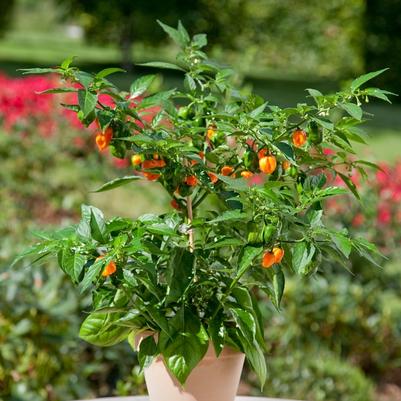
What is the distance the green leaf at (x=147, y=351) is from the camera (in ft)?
5.34

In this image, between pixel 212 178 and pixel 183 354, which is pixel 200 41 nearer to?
pixel 212 178

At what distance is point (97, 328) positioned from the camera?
1.67 meters

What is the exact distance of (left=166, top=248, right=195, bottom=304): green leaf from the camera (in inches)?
61.1

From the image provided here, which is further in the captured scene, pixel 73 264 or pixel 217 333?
pixel 217 333

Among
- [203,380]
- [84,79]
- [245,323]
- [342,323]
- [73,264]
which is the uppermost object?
[84,79]

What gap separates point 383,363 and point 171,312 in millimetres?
2428

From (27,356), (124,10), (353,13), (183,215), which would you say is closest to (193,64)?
(183,215)

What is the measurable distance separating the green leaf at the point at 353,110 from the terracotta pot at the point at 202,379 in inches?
17.1

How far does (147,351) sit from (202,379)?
4.0 inches

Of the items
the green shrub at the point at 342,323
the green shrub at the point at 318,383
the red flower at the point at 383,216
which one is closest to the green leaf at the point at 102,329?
the green shrub at the point at 318,383

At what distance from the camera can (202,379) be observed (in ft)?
5.41

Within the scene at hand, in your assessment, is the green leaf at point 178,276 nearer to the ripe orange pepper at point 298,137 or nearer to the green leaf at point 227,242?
the green leaf at point 227,242

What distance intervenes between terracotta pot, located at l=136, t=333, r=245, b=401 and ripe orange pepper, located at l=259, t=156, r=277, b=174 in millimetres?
304

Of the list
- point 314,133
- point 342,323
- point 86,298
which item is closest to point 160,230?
point 314,133
